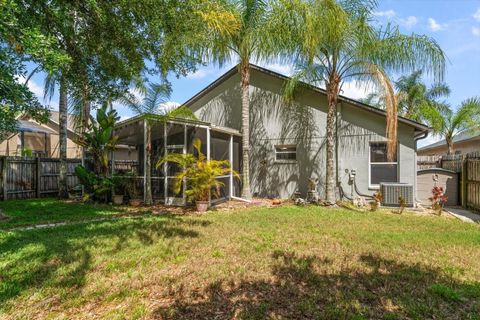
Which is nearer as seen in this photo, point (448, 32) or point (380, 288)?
point (380, 288)

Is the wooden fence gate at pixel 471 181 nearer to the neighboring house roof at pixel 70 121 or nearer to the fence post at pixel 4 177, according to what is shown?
the neighboring house roof at pixel 70 121

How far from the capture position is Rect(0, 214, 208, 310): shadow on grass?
409 centimetres

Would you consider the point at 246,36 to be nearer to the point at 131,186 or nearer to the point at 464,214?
the point at 131,186

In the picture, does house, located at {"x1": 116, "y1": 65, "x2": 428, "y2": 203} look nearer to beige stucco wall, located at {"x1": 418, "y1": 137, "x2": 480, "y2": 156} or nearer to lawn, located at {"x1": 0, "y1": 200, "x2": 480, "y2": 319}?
lawn, located at {"x1": 0, "y1": 200, "x2": 480, "y2": 319}

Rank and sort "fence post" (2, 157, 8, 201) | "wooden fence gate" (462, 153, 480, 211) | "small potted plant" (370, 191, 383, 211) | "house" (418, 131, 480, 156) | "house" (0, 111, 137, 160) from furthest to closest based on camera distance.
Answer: "house" (0, 111, 137, 160), "house" (418, 131, 480, 156), "fence post" (2, 157, 8, 201), "small potted plant" (370, 191, 383, 211), "wooden fence gate" (462, 153, 480, 211)

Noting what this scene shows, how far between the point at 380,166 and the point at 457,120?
36.1 ft

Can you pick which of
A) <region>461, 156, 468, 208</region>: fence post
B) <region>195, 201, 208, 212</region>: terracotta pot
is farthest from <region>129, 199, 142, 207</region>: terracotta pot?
<region>461, 156, 468, 208</region>: fence post

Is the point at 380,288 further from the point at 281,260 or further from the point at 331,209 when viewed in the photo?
the point at 331,209

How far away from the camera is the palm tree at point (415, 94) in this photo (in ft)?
72.3

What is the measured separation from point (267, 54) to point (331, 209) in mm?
6201

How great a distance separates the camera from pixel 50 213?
9.35 metres

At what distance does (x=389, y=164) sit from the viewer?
11828 millimetres

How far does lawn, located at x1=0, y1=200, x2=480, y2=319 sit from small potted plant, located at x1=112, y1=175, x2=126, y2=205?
4.32 metres

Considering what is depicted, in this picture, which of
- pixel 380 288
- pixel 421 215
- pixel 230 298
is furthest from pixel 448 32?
pixel 230 298
